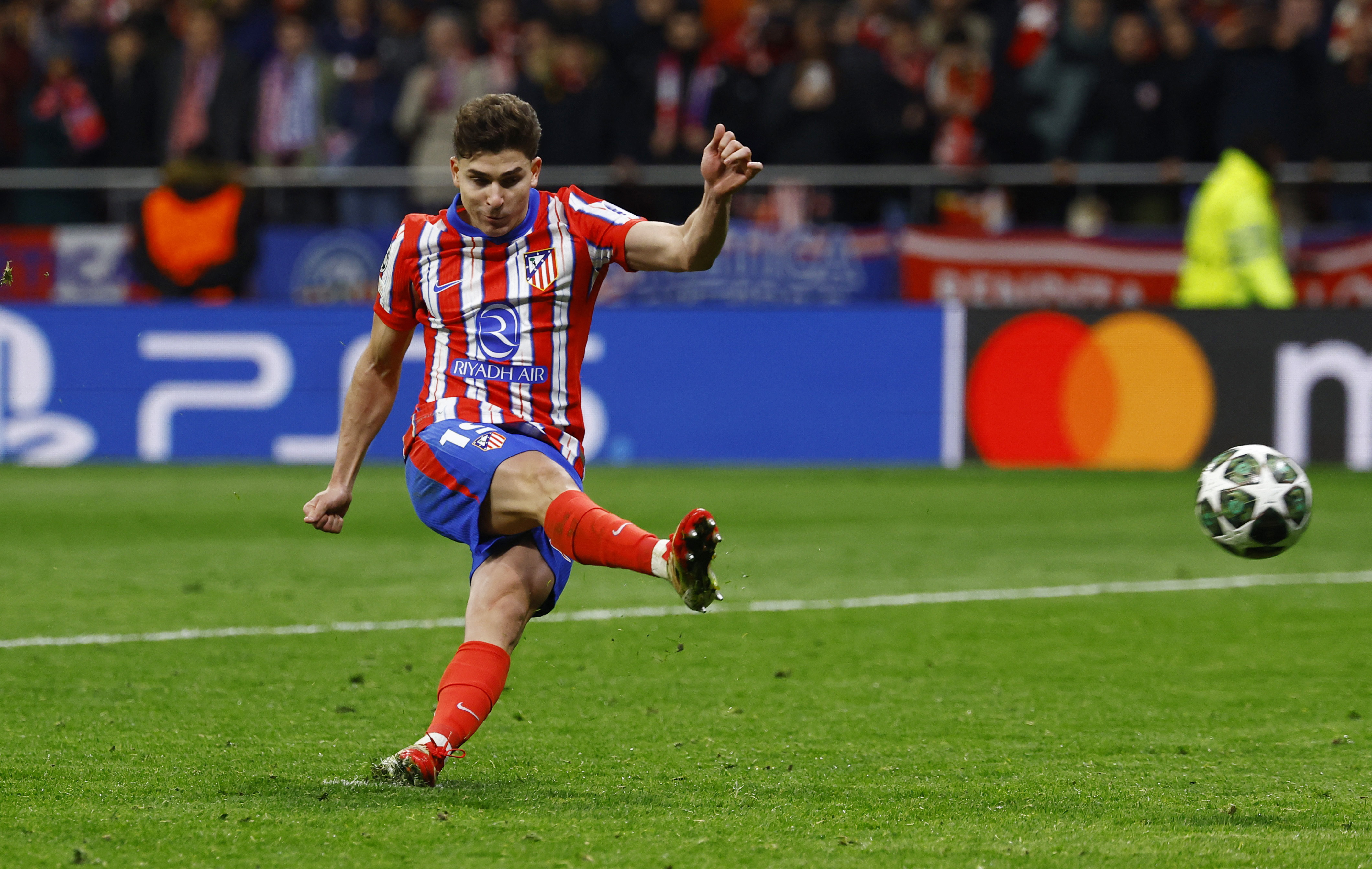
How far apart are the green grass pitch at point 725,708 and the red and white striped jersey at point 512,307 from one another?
97cm

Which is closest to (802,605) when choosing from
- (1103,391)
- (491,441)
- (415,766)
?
(491,441)

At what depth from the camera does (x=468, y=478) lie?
4.82 meters

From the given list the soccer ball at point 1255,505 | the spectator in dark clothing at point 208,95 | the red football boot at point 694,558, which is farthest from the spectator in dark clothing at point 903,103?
the red football boot at point 694,558

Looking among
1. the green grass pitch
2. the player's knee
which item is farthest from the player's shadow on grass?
the player's knee

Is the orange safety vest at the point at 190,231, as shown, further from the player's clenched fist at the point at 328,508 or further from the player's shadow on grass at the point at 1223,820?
the player's shadow on grass at the point at 1223,820

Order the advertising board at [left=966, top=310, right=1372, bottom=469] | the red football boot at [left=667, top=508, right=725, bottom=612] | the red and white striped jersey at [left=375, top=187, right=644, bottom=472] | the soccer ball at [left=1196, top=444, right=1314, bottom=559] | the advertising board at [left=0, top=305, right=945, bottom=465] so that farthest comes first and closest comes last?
1. the advertising board at [left=0, top=305, right=945, bottom=465]
2. the advertising board at [left=966, top=310, right=1372, bottom=469]
3. the soccer ball at [left=1196, top=444, right=1314, bottom=559]
4. the red and white striped jersey at [left=375, top=187, right=644, bottom=472]
5. the red football boot at [left=667, top=508, right=725, bottom=612]

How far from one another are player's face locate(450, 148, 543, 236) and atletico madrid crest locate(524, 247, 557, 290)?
14 cm

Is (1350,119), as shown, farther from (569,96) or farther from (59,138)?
(59,138)

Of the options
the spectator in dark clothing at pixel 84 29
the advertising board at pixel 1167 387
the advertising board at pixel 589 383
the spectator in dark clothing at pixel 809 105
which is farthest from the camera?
the spectator in dark clothing at pixel 84 29

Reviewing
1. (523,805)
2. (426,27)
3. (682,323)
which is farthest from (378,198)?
(523,805)

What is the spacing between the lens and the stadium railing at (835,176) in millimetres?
15305

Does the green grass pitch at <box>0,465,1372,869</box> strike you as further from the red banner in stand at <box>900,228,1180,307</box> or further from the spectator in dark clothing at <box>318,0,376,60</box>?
the spectator in dark clothing at <box>318,0,376,60</box>

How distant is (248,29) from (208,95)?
52.3 inches

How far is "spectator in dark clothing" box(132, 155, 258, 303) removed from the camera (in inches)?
594
